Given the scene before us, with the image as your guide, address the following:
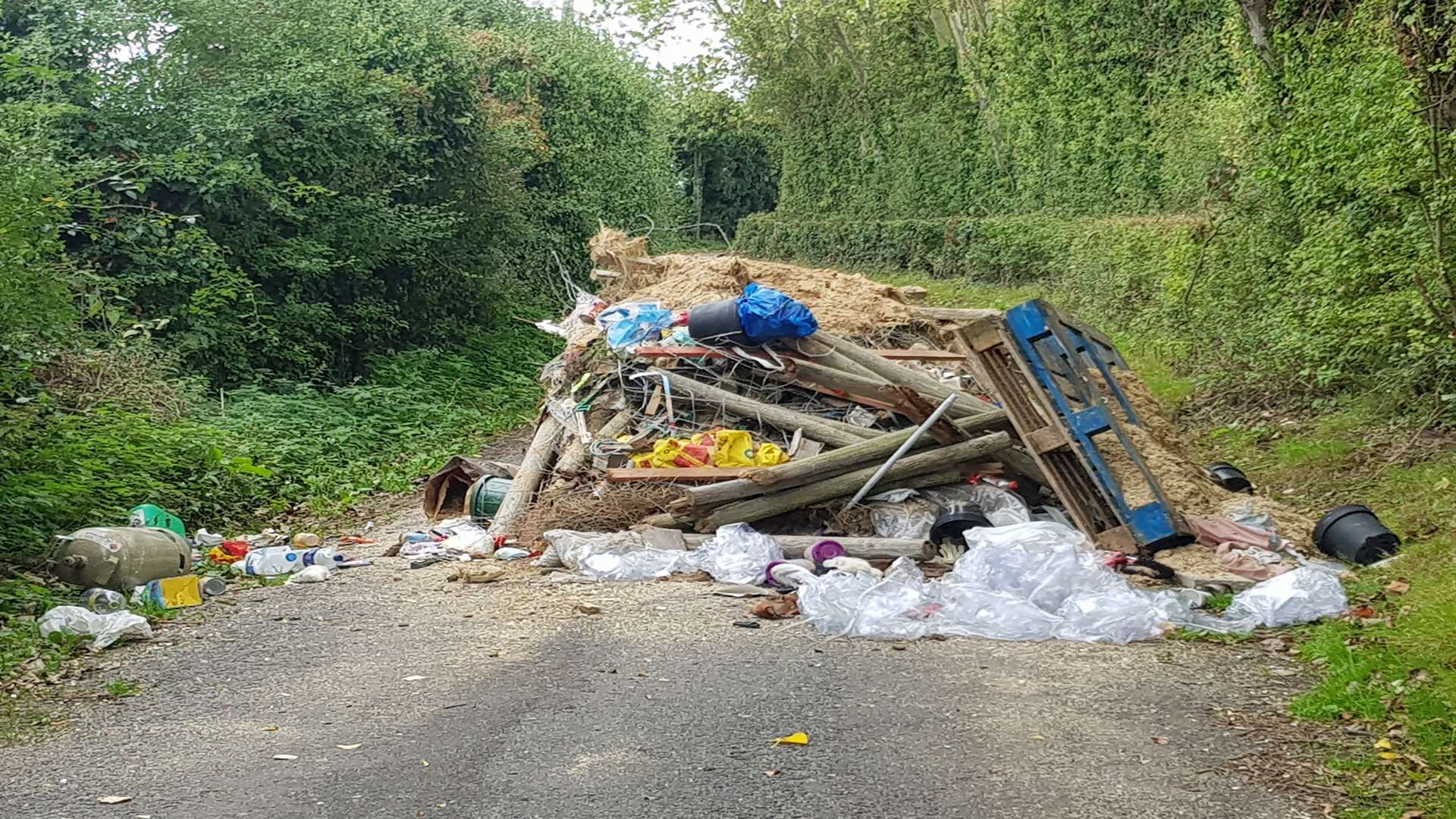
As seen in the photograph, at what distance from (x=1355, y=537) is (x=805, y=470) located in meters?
3.40

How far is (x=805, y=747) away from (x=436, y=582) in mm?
3967

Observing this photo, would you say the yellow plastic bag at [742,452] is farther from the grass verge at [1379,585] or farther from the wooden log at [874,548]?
the grass verge at [1379,585]

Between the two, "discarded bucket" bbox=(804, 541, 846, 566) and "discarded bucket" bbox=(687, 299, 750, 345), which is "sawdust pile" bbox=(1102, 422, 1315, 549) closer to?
"discarded bucket" bbox=(804, 541, 846, 566)

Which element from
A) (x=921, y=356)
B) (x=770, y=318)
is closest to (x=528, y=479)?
(x=770, y=318)

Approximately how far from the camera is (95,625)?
23.6ft

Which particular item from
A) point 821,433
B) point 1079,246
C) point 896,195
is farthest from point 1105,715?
point 896,195

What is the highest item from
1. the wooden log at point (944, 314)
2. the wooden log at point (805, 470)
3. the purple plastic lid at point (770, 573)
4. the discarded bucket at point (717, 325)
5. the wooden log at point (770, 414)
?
the discarded bucket at point (717, 325)


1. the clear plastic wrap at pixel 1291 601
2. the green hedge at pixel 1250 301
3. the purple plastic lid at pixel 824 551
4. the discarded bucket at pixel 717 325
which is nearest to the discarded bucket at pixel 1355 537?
the clear plastic wrap at pixel 1291 601

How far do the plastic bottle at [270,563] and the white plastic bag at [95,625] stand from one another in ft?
5.31

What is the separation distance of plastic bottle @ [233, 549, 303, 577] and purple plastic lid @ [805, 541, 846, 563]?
11.7ft

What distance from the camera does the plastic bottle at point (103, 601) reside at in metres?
A: 7.68

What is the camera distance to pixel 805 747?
5.32m

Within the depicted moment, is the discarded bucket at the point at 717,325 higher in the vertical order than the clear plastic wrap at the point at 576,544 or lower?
higher

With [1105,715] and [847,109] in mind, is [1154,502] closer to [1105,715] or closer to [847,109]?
[1105,715]
